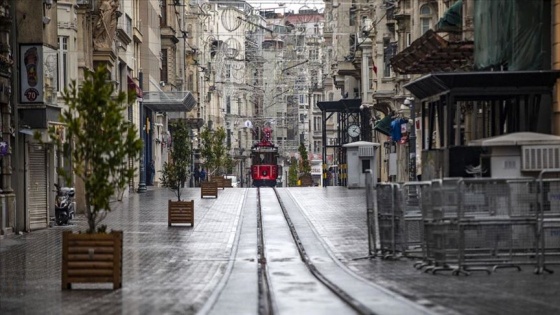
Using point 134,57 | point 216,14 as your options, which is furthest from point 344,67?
point 216,14

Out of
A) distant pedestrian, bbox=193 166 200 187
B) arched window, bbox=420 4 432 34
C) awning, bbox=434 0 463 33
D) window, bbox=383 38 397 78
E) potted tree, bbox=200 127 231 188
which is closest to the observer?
awning, bbox=434 0 463 33

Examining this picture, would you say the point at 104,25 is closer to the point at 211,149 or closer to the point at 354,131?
the point at 211,149

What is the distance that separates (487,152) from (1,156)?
13.6 meters

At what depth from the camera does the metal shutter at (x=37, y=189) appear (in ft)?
126

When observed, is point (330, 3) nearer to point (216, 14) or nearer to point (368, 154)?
point (216, 14)

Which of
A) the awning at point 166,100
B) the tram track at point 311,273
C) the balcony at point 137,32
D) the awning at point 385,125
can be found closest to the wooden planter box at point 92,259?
the tram track at point 311,273

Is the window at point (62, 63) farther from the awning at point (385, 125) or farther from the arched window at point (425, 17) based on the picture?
the awning at point (385, 125)

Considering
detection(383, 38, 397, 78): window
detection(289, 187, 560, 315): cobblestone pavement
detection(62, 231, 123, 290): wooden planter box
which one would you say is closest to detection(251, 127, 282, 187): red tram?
detection(383, 38, 397, 78): window

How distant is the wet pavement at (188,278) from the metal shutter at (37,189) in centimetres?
68

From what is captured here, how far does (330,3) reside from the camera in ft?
394

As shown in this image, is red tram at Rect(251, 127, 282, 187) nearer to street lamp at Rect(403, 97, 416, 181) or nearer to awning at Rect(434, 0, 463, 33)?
street lamp at Rect(403, 97, 416, 181)

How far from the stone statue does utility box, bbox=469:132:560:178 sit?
29.5 m

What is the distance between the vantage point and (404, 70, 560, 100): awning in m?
31.5

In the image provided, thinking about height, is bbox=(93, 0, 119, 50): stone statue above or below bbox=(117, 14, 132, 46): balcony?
below
